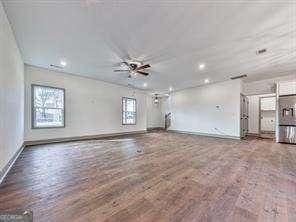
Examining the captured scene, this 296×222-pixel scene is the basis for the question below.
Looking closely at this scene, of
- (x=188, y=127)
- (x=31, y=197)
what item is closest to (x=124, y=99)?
(x=188, y=127)

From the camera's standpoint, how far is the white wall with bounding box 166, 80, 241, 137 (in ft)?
24.4

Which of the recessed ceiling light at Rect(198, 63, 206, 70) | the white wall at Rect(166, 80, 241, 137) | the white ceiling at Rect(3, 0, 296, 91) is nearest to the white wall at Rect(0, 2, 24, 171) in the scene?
the white ceiling at Rect(3, 0, 296, 91)

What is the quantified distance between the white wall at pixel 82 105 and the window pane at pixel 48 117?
0.74 ft

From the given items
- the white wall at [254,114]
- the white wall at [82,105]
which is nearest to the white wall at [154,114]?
the white wall at [82,105]

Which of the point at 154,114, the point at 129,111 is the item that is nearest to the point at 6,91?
the point at 129,111

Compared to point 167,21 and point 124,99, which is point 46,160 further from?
point 124,99

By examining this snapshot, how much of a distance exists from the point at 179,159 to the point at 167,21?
3128 millimetres

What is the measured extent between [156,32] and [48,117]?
5.30 m

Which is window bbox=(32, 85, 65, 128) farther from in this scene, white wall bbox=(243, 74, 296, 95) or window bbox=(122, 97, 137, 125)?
white wall bbox=(243, 74, 296, 95)

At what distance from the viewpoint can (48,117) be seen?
595 centimetres

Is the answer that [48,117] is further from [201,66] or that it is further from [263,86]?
[263,86]

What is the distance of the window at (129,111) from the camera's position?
897 centimetres

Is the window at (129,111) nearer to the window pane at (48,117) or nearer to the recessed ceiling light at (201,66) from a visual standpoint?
Result: the window pane at (48,117)

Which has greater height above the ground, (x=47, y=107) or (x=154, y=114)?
(x=47, y=107)
